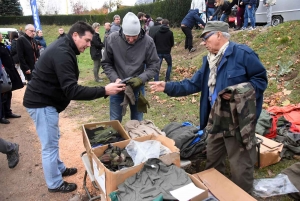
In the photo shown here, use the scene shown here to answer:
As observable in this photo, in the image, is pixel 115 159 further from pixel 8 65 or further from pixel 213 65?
pixel 8 65

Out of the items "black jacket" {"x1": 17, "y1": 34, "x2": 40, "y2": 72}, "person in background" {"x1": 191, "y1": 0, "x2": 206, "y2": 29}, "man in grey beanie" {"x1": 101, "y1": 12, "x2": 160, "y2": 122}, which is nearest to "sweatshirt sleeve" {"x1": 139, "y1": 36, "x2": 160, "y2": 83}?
"man in grey beanie" {"x1": 101, "y1": 12, "x2": 160, "y2": 122}

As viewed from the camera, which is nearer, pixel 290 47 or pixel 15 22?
pixel 290 47

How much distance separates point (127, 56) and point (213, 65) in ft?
3.87

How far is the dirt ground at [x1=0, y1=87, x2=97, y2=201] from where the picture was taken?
3.07m

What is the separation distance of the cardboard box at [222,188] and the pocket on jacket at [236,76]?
39.6 inches

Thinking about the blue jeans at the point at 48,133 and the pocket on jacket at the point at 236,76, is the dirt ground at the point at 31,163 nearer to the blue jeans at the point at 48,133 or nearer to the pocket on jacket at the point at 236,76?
the blue jeans at the point at 48,133

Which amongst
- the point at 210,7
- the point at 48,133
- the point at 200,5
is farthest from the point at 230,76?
the point at 210,7

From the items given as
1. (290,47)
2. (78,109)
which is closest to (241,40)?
(290,47)

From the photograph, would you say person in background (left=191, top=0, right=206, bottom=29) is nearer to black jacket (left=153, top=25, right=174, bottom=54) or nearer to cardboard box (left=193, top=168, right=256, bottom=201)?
black jacket (left=153, top=25, right=174, bottom=54)

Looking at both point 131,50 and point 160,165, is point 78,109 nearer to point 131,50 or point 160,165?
point 131,50

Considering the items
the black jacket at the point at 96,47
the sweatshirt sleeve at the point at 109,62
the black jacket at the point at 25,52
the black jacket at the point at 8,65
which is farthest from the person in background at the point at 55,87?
the black jacket at the point at 96,47

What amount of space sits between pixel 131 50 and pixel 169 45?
4537mm

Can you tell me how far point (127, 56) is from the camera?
3.22 metres

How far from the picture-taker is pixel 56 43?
2516mm
